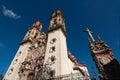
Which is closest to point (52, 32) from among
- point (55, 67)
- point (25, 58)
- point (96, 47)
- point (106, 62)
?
point (25, 58)

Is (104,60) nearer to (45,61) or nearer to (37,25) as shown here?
(45,61)

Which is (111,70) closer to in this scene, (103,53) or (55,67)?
(103,53)

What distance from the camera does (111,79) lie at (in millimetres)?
11180

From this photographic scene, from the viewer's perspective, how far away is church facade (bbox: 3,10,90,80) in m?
17.9

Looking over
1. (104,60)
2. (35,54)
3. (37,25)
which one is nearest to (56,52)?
(35,54)

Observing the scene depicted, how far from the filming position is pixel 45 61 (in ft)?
68.5

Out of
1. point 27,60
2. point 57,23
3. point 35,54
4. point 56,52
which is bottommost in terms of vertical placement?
point 56,52

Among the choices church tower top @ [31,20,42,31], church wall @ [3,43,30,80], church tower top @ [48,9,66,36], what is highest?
church tower top @ [31,20,42,31]

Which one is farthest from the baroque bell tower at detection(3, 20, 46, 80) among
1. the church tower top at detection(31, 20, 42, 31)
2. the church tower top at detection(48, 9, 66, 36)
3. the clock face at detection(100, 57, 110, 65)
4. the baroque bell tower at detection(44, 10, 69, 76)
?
the clock face at detection(100, 57, 110, 65)

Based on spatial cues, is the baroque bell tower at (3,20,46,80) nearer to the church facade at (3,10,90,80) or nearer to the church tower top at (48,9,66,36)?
the church facade at (3,10,90,80)

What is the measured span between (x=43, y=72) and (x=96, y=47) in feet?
30.2

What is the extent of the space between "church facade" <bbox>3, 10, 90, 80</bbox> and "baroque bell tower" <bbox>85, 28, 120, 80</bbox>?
10.4 feet

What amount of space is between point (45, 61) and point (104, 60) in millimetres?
10703

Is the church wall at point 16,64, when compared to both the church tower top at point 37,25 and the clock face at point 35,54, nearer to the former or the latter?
the clock face at point 35,54
